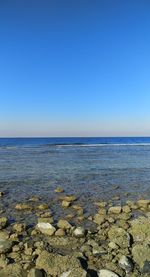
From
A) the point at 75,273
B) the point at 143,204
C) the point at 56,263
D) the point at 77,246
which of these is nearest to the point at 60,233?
the point at 77,246

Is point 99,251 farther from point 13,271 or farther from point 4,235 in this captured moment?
point 4,235

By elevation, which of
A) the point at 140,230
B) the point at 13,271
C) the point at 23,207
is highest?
the point at 140,230

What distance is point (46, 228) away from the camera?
27.4ft

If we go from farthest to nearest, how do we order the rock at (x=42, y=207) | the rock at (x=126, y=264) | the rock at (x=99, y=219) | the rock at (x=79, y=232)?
1. the rock at (x=42, y=207)
2. the rock at (x=99, y=219)
3. the rock at (x=79, y=232)
4. the rock at (x=126, y=264)

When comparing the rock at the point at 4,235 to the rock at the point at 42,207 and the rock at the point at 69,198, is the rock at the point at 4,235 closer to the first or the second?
the rock at the point at 42,207

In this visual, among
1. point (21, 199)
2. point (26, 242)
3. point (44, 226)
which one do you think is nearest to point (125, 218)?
point (44, 226)

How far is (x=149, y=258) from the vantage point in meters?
6.40

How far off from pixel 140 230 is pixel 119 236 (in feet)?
2.43

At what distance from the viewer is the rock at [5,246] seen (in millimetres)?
6800

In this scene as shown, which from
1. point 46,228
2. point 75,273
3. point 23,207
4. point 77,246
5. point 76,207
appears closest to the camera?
point 75,273

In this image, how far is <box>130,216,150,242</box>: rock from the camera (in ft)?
24.9

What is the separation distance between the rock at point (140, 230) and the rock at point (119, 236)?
10.8 inches

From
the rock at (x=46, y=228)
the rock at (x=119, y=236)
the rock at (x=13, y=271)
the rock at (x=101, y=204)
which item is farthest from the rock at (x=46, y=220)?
the rock at (x=13, y=271)

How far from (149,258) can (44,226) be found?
10.9 ft
